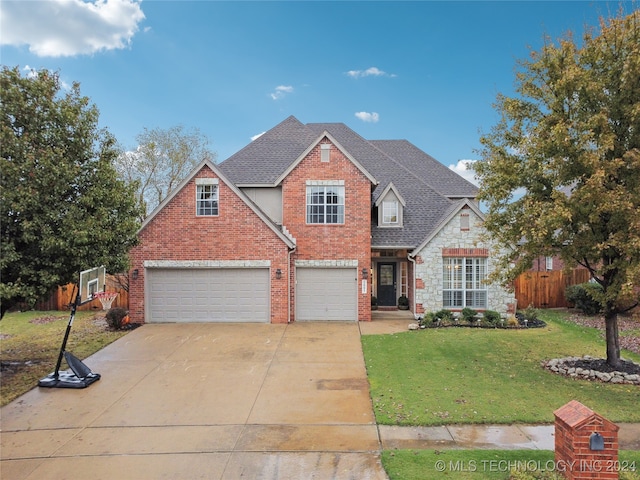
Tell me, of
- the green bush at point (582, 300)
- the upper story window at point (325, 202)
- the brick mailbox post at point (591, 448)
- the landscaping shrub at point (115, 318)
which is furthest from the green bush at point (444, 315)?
the landscaping shrub at point (115, 318)

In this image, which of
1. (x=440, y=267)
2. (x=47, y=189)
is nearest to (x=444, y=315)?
(x=440, y=267)

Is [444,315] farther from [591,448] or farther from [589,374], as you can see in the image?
[591,448]

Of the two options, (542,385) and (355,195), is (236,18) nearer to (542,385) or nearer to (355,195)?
(355,195)

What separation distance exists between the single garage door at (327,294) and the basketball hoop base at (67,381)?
27.7 ft

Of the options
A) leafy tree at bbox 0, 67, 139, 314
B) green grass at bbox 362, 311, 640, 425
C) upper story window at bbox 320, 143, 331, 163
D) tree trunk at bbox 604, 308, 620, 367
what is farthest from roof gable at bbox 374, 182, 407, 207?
leafy tree at bbox 0, 67, 139, 314

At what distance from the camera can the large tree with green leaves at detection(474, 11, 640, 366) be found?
8.29m

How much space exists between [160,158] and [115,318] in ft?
57.5

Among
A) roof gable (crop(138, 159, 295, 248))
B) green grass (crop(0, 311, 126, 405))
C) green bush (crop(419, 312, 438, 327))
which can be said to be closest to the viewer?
green grass (crop(0, 311, 126, 405))

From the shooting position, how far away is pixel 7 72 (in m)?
9.02

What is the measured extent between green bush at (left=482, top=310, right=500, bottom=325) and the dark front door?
15.8 ft

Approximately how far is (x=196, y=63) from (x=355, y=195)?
30.2ft

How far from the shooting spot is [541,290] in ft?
63.3

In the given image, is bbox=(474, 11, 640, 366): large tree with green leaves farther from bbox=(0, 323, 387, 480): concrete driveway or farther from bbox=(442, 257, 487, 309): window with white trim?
bbox=(442, 257, 487, 309): window with white trim

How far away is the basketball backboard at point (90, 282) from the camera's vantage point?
29.8 feet
